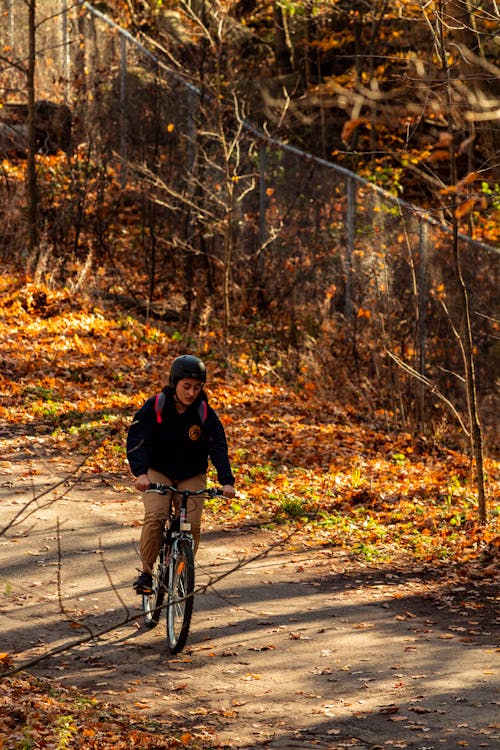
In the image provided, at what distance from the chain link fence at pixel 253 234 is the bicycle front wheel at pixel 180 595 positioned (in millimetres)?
8660

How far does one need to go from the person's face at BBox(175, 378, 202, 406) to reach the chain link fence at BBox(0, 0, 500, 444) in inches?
333

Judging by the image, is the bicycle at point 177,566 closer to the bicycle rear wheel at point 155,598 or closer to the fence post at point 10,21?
the bicycle rear wheel at point 155,598

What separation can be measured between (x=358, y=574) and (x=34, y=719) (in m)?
4.66

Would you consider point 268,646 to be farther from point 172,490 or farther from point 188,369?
point 188,369

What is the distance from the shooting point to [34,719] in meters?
5.92

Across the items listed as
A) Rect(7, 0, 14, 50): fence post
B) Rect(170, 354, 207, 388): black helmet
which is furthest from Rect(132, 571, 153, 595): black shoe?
Rect(7, 0, 14, 50): fence post

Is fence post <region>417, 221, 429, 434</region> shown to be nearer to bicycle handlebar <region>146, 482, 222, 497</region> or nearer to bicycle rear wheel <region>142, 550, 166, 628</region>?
bicycle rear wheel <region>142, 550, 166, 628</region>

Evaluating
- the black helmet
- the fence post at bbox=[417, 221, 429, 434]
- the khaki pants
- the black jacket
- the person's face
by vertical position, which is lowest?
the khaki pants

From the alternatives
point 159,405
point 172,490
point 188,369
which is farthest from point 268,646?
point 188,369

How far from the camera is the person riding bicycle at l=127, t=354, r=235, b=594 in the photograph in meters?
7.62

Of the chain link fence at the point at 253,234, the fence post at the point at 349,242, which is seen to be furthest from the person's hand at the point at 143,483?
the fence post at the point at 349,242

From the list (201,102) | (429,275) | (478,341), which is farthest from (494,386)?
(201,102)

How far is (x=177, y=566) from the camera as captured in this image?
7.38 metres

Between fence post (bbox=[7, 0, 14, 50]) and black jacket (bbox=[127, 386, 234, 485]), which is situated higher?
fence post (bbox=[7, 0, 14, 50])
